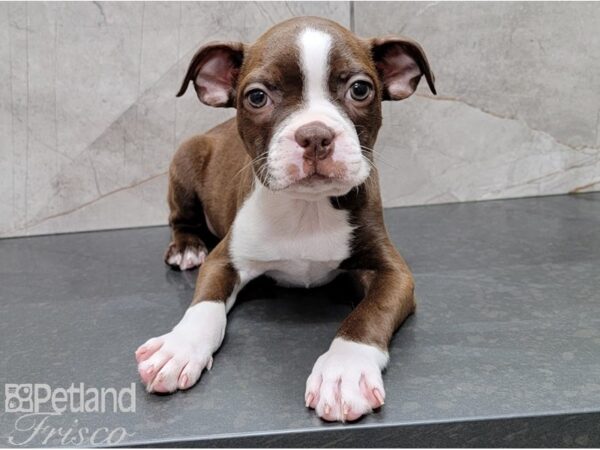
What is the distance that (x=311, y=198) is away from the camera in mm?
2230

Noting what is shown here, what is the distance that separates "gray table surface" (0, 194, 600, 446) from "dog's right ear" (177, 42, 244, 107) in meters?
0.87

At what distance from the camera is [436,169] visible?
4.39 meters

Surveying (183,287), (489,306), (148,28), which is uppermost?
(148,28)

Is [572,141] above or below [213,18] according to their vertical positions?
below

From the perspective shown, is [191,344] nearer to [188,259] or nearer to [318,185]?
[318,185]


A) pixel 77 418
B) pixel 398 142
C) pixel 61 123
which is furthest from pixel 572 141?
pixel 77 418

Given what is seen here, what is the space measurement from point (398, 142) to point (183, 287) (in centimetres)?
207

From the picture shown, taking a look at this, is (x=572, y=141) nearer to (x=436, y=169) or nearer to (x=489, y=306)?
(x=436, y=169)

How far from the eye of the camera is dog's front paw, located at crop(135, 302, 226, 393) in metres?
1.84

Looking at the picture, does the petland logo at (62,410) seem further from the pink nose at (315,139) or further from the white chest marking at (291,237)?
the pink nose at (315,139)

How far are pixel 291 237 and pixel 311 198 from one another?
274 millimetres

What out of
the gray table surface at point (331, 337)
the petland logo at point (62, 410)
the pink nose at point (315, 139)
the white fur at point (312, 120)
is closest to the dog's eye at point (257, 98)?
the white fur at point (312, 120)

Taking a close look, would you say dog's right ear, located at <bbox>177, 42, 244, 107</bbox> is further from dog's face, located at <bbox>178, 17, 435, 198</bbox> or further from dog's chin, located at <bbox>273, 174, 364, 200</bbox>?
dog's chin, located at <bbox>273, 174, 364, 200</bbox>

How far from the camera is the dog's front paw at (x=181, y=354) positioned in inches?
72.3
